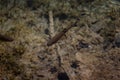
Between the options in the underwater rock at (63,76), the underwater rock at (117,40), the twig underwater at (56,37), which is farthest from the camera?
the twig underwater at (56,37)

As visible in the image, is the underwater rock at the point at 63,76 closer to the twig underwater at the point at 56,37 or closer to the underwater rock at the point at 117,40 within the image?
the twig underwater at the point at 56,37

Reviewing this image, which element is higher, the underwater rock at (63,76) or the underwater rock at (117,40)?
the underwater rock at (117,40)

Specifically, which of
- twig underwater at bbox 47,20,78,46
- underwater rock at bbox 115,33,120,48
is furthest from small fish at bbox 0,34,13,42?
underwater rock at bbox 115,33,120,48

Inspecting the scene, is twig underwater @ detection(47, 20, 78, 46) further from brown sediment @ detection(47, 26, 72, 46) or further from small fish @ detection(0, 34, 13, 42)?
small fish @ detection(0, 34, 13, 42)

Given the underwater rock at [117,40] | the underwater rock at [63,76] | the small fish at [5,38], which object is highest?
the small fish at [5,38]

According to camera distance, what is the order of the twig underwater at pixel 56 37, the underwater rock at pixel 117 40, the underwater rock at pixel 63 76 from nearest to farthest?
Answer: 1. the underwater rock at pixel 63 76
2. the underwater rock at pixel 117 40
3. the twig underwater at pixel 56 37

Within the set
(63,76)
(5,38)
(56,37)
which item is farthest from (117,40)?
(5,38)

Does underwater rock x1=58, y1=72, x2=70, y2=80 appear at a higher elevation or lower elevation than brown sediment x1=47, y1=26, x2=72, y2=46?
lower

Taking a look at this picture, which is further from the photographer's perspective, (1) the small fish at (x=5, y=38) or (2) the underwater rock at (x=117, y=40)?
(1) the small fish at (x=5, y=38)

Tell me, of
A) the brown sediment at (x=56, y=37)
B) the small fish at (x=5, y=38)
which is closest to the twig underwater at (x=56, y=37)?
the brown sediment at (x=56, y=37)

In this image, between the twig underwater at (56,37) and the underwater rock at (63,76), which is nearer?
the underwater rock at (63,76)

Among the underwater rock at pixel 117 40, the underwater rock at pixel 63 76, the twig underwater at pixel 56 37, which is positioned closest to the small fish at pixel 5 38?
the twig underwater at pixel 56 37
